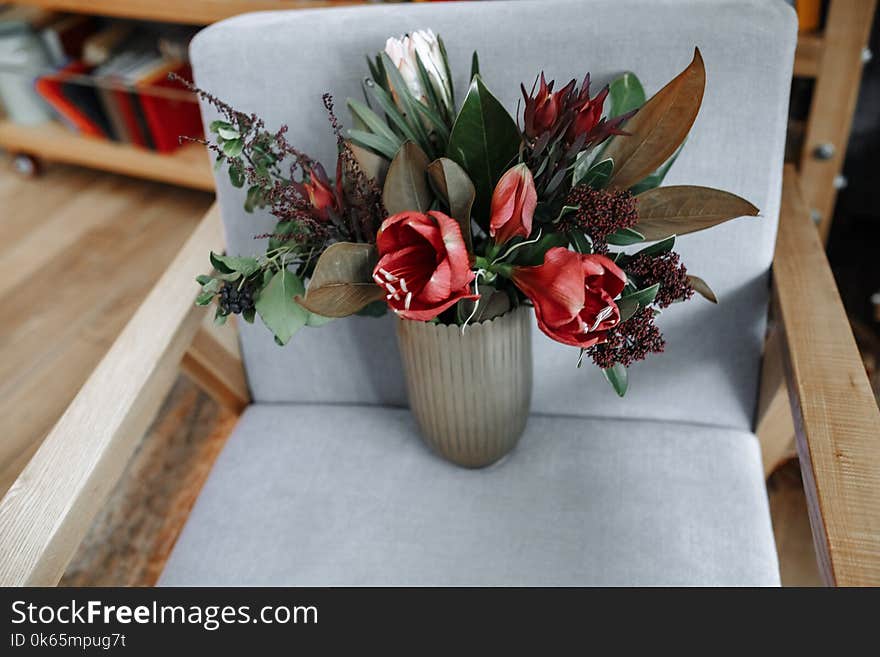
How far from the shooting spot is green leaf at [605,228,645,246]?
22.9 inches

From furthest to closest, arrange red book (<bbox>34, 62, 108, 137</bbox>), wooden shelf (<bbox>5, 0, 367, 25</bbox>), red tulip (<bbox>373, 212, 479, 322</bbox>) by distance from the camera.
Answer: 1. red book (<bbox>34, 62, 108, 137</bbox>)
2. wooden shelf (<bbox>5, 0, 367, 25</bbox>)
3. red tulip (<bbox>373, 212, 479, 322</bbox>)

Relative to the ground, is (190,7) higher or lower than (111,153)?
higher

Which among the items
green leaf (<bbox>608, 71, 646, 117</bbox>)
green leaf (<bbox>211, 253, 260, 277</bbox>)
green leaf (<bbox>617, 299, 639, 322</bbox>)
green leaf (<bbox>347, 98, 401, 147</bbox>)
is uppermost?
green leaf (<bbox>347, 98, 401, 147</bbox>)

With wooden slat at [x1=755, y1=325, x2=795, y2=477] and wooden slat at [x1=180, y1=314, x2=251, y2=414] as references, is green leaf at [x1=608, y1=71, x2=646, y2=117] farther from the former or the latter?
wooden slat at [x1=180, y1=314, x2=251, y2=414]

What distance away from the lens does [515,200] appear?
0.53 m

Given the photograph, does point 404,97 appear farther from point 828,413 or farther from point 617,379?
point 828,413

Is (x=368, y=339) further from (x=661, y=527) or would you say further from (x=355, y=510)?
(x=661, y=527)

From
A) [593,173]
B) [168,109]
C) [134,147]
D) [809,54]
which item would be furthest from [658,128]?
[134,147]

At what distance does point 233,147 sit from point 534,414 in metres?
0.48

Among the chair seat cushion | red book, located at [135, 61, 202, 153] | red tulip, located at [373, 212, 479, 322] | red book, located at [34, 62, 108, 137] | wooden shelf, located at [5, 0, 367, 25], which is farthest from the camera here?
red book, located at [34, 62, 108, 137]

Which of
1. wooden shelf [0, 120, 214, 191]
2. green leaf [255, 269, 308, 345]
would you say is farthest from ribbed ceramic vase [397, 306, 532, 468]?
wooden shelf [0, 120, 214, 191]

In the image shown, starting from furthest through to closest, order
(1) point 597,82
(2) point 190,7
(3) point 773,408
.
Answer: (2) point 190,7
(3) point 773,408
(1) point 597,82

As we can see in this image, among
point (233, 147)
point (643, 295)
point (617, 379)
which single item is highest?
point (233, 147)
